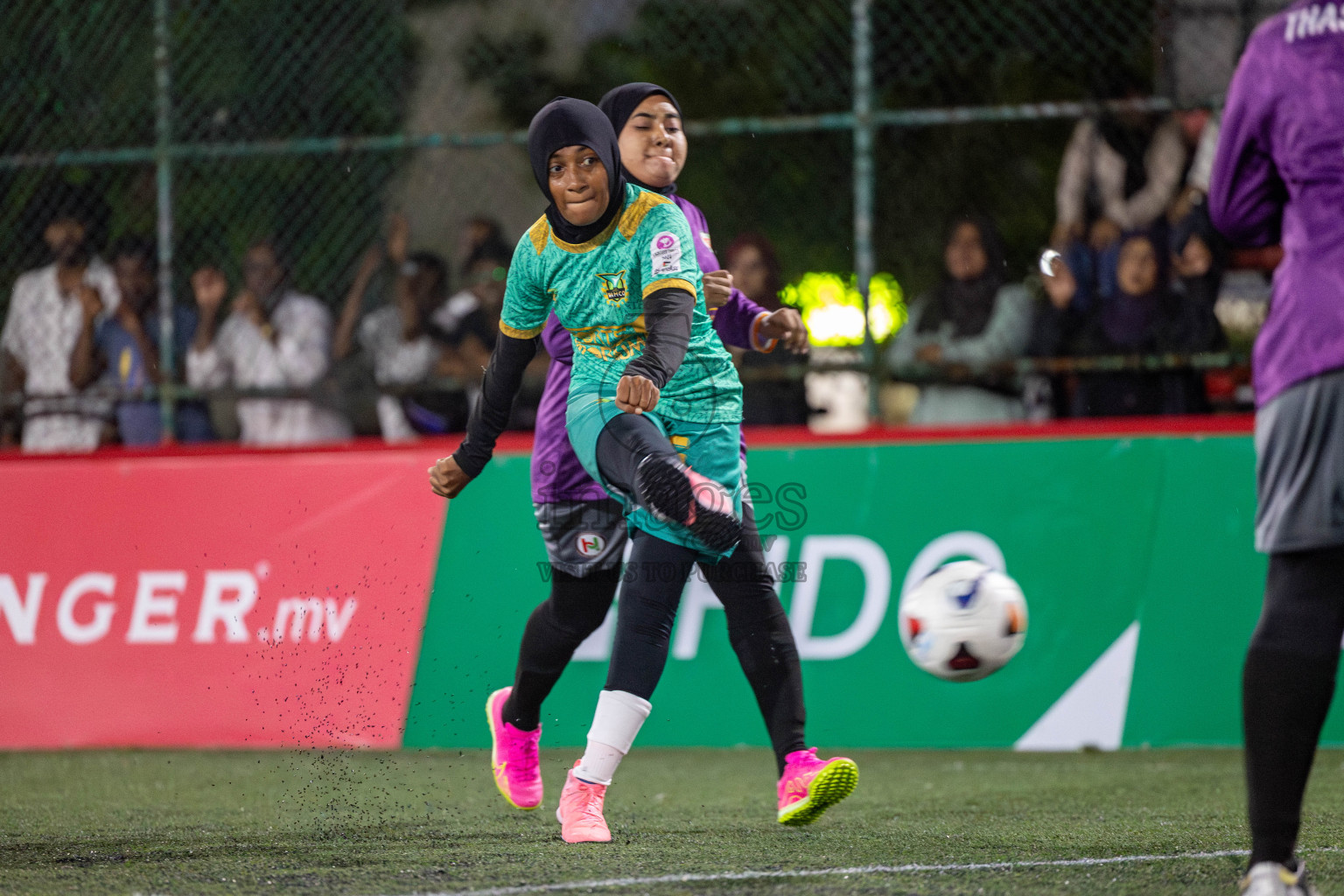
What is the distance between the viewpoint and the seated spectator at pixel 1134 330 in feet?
22.4

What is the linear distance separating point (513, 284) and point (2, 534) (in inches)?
148

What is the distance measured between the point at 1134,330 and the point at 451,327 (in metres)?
3.25

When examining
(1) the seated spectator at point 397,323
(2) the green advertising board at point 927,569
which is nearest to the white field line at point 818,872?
(2) the green advertising board at point 927,569

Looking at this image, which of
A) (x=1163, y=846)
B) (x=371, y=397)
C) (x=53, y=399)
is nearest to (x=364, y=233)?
(x=371, y=397)

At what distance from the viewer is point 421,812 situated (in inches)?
189

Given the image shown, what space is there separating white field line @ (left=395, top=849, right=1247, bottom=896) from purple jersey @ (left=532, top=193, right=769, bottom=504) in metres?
1.32

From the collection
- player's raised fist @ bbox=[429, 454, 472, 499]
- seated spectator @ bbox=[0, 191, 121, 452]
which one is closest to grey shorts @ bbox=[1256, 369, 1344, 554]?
player's raised fist @ bbox=[429, 454, 472, 499]

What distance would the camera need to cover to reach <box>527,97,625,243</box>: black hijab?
3.97m

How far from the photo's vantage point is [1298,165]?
2.96m

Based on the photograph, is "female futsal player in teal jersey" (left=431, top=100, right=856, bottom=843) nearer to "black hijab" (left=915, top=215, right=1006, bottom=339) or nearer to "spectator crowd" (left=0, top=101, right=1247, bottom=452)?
"spectator crowd" (left=0, top=101, right=1247, bottom=452)

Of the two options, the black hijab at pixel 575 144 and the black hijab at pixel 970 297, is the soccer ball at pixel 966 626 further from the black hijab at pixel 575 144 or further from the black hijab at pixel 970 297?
the black hijab at pixel 970 297

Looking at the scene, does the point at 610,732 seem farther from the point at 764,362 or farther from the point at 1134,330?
the point at 1134,330

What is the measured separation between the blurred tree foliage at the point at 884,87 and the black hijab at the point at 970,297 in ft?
0.44

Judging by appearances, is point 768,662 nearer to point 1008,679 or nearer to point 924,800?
point 924,800
